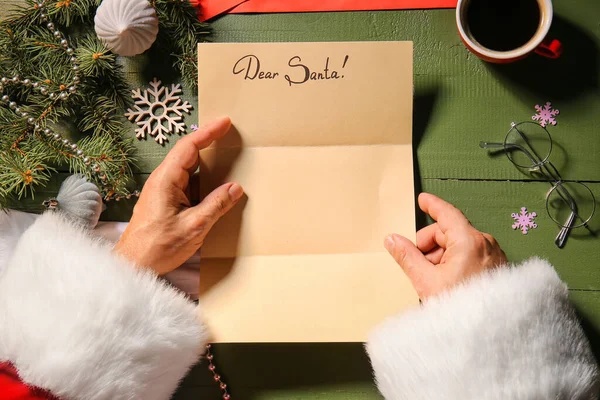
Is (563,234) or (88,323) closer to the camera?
(88,323)

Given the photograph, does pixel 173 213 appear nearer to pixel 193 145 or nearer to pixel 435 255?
pixel 193 145

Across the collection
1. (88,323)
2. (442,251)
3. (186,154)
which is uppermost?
(186,154)

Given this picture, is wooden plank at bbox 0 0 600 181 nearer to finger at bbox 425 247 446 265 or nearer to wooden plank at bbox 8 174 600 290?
wooden plank at bbox 8 174 600 290

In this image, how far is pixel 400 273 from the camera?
0.71 m

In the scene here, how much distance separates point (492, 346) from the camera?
0.58 meters

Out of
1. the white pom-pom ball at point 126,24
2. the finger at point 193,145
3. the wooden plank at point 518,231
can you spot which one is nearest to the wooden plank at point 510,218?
the wooden plank at point 518,231

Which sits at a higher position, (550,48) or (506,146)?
(550,48)

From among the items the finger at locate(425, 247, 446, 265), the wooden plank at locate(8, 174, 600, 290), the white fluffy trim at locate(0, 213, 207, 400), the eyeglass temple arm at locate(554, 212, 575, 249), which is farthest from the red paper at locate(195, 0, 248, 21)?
the eyeglass temple arm at locate(554, 212, 575, 249)

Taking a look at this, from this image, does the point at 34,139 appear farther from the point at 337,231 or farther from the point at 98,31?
the point at 337,231

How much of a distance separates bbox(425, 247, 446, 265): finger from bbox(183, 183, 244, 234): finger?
301mm

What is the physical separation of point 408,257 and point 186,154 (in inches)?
14.0

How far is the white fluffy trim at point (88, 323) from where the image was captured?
1.83 ft

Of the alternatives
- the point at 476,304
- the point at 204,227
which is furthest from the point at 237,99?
the point at 476,304

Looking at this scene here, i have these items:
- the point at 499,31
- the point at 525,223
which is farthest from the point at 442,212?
the point at 499,31
